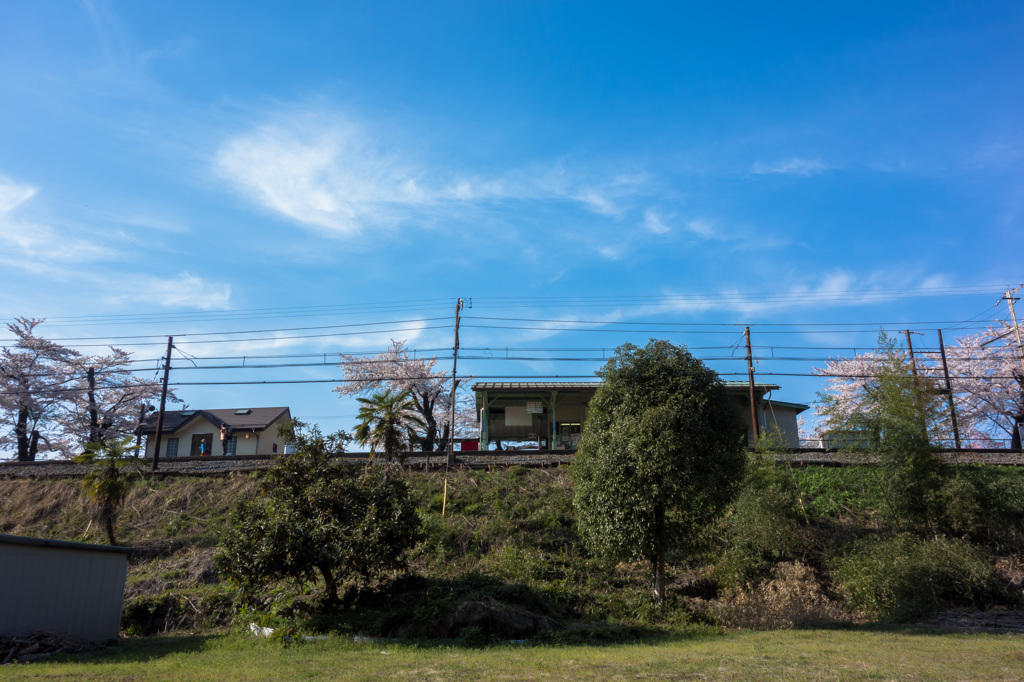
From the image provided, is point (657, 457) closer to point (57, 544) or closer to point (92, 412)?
point (57, 544)

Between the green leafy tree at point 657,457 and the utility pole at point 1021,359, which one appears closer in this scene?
the green leafy tree at point 657,457

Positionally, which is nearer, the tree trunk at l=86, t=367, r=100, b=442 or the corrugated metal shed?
the corrugated metal shed

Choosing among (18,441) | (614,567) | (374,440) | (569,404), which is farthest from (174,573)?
(18,441)

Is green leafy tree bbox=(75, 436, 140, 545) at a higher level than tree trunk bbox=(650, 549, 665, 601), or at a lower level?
higher

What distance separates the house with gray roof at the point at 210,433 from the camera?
158ft

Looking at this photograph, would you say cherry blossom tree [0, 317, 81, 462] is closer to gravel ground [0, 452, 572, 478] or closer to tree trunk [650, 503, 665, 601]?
gravel ground [0, 452, 572, 478]

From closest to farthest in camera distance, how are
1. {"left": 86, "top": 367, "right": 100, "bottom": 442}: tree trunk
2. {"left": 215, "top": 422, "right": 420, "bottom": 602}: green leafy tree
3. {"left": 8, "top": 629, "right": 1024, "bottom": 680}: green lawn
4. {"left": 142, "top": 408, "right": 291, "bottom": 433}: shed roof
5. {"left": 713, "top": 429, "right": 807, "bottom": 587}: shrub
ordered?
{"left": 8, "top": 629, "right": 1024, "bottom": 680}: green lawn < {"left": 215, "top": 422, "right": 420, "bottom": 602}: green leafy tree < {"left": 713, "top": 429, "right": 807, "bottom": 587}: shrub < {"left": 86, "top": 367, "right": 100, "bottom": 442}: tree trunk < {"left": 142, "top": 408, "right": 291, "bottom": 433}: shed roof

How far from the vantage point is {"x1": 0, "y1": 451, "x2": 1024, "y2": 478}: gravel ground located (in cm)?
→ 3073

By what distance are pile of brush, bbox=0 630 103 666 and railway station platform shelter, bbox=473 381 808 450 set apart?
79.2 feet

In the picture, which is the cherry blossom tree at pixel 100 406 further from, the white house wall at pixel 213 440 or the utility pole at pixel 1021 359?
the utility pole at pixel 1021 359

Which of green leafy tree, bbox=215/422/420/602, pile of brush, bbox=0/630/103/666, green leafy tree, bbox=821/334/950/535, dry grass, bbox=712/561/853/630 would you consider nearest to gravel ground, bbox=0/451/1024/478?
green leafy tree, bbox=821/334/950/535

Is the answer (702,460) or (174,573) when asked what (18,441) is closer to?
(174,573)

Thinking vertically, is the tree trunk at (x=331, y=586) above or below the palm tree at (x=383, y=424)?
below

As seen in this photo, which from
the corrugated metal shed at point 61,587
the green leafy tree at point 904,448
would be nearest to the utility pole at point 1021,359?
the green leafy tree at point 904,448
